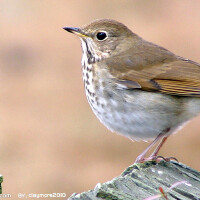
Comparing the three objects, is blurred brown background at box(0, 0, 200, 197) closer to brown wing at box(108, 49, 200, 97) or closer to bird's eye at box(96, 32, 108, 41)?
bird's eye at box(96, 32, 108, 41)

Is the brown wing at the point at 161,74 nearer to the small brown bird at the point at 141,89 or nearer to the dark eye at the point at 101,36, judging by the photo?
the small brown bird at the point at 141,89

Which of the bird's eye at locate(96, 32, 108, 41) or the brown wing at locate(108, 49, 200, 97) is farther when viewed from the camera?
the bird's eye at locate(96, 32, 108, 41)

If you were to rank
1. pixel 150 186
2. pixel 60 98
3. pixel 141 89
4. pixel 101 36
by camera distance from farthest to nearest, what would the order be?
pixel 60 98, pixel 101 36, pixel 141 89, pixel 150 186

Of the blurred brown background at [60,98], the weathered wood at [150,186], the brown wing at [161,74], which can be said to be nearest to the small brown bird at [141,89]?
the brown wing at [161,74]

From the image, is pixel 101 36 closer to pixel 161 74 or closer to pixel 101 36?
pixel 101 36

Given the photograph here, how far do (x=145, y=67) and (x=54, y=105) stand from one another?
409 cm

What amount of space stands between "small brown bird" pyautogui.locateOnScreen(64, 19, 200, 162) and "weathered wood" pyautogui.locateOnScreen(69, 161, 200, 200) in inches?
47.7

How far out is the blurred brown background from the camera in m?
8.34

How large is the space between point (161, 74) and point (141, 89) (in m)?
0.22

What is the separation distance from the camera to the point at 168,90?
5.34 m

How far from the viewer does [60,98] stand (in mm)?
9586

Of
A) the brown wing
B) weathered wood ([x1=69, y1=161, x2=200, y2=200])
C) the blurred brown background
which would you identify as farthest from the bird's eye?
the blurred brown background

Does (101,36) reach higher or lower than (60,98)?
higher

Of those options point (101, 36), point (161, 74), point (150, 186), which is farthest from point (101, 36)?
point (150, 186)
